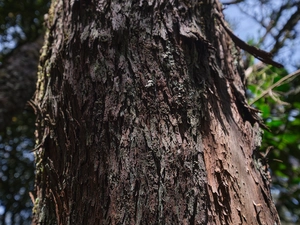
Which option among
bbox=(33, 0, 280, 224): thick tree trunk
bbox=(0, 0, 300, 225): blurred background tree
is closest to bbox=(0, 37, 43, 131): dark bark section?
bbox=(0, 0, 300, 225): blurred background tree

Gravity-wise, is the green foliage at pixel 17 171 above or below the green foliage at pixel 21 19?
below

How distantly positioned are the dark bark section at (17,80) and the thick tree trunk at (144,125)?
5.42ft

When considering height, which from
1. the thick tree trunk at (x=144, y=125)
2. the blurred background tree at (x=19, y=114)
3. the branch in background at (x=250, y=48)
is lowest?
the thick tree trunk at (x=144, y=125)

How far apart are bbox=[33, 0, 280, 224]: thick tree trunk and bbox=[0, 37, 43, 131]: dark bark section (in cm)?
165

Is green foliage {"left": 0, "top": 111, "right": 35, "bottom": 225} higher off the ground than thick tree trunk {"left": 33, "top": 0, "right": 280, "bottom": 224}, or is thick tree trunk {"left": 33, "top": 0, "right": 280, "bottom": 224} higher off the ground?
green foliage {"left": 0, "top": 111, "right": 35, "bottom": 225}

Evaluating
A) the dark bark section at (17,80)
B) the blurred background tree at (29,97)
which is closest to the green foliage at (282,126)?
the blurred background tree at (29,97)

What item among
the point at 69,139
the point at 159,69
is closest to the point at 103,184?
the point at 69,139

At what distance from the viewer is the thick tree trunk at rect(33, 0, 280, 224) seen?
85 centimetres

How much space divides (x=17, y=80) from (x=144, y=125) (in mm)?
2311

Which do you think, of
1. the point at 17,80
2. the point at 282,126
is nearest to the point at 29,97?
the point at 17,80

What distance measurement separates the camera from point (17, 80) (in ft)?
9.60

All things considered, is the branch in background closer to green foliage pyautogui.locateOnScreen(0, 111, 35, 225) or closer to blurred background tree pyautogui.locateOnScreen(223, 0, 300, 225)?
blurred background tree pyautogui.locateOnScreen(223, 0, 300, 225)

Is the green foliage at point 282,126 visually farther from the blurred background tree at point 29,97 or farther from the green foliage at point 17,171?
the green foliage at point 17,171

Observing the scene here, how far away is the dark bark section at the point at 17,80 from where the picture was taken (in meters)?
2.73
